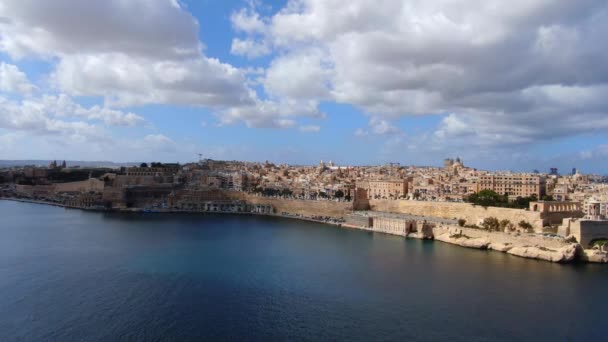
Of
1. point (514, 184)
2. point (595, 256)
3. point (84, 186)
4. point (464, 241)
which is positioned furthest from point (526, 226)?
point (84, 186)

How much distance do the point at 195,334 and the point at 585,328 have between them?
24.2 feet

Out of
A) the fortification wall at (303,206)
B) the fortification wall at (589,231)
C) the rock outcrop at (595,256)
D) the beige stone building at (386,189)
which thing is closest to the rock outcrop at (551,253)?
the rock outcrop at (595,256)

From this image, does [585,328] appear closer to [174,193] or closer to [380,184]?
[380,184]

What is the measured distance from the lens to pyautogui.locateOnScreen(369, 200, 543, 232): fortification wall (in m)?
19.0

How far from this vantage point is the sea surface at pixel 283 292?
29.1 ft

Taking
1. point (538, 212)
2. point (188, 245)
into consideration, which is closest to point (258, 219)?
point (188, 245)

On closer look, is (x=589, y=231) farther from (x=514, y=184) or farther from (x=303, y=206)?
(x=303, y=206)

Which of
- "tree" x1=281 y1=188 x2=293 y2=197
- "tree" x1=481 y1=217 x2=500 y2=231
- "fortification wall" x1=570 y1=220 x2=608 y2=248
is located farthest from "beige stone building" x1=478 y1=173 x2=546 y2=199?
"tree" x1=281 y1=188 x2=293 y2=197

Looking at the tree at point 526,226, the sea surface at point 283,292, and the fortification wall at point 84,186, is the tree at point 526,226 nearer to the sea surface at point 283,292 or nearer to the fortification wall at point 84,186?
the sea surface at point 283,292

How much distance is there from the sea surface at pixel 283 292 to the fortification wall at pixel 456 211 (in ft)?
10.9

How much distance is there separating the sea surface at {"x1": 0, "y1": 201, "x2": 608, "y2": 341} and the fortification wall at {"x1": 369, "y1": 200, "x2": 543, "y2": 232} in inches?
130

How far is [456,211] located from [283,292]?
1388 centimetres

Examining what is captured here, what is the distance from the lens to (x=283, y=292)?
11.2 m

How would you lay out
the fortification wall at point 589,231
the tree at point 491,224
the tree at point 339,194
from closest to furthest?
the fortification wall at point 589,231 < the tree at point 491,224 < the tree at point 339,194
